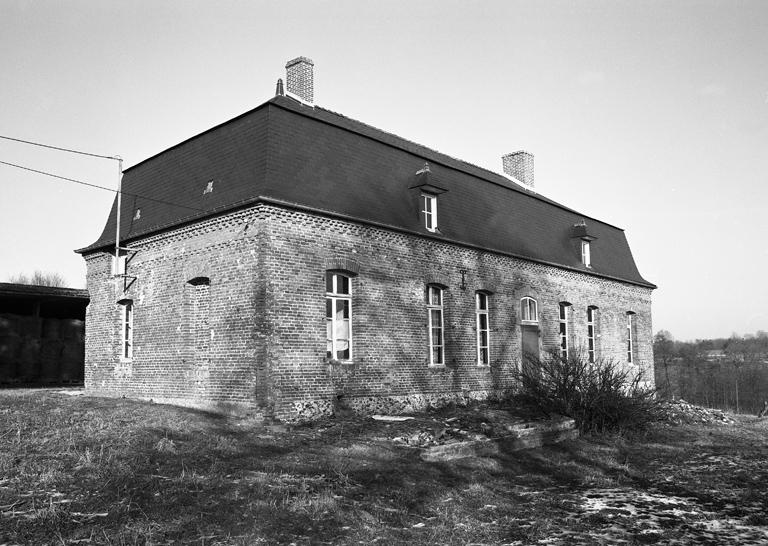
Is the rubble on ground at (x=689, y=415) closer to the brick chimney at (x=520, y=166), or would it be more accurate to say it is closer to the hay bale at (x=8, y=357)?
the brick chimney at (x=520, y=166)

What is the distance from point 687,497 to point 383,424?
18.7ft

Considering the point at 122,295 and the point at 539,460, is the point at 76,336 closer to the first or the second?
the point at 122,295

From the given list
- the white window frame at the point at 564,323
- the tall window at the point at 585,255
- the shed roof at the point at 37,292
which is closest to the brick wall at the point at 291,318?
the white window frame at the point at 564,323

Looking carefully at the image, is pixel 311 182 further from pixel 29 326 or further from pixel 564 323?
pixel 29 326

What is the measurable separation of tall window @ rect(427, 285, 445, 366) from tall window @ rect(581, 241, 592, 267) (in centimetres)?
793

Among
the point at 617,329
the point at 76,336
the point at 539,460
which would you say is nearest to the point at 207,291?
the point at 539,460

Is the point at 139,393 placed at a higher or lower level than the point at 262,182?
lower

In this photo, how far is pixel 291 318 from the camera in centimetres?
1202

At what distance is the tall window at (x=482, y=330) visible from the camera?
16.6 m

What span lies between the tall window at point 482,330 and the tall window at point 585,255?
608 centimetres

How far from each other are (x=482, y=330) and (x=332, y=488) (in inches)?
405

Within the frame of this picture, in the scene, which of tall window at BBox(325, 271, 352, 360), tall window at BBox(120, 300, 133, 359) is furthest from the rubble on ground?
tall window at BBox(120, 300, 133, 359)

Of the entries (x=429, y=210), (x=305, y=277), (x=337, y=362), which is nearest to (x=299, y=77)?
(x=429, y=210)

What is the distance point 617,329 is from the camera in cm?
2280
